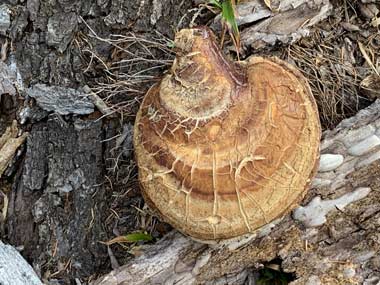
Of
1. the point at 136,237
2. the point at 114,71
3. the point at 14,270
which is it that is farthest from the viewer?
the point at 114,71

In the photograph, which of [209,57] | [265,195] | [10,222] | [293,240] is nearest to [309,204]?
[293,240]

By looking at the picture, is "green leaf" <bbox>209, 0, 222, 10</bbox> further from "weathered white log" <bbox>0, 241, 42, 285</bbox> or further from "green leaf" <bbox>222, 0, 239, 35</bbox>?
"weathered white log" <bbox>0, 241, 42, 285</bbox>

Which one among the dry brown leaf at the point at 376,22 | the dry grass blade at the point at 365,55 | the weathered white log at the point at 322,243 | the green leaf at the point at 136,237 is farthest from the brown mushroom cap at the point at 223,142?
the dry brown leaf at the point at 376,22

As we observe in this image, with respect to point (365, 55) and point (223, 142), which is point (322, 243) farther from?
point (365, 55)

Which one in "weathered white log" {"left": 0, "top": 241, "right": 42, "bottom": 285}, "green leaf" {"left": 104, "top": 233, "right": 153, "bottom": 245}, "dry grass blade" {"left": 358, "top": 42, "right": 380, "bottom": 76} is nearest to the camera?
"weathered white log" {"left": 0, "top": 241, "right": 42, "bottom": 285}

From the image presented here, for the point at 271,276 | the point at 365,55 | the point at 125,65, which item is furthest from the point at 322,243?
the point at 125,65

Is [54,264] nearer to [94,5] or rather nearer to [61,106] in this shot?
[61,106]

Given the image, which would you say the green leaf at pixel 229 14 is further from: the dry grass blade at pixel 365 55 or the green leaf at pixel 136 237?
the green leaf at pixel 136 237

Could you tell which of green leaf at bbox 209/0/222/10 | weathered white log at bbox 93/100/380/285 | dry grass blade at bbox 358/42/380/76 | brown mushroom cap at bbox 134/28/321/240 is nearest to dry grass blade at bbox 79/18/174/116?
green leaf at bbox 209/0/222/10
